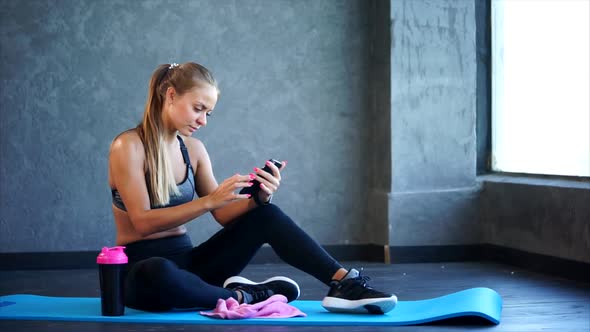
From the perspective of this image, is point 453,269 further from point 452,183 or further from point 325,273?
point 325,273

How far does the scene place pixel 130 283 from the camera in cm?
Answer: 282

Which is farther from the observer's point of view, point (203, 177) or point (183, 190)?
point (203, 177)

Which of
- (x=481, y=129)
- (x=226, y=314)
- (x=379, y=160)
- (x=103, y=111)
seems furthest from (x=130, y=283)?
(x=481, y=129)

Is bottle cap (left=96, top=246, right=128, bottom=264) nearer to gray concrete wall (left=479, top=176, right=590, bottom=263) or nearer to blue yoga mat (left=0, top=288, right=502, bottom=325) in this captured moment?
blue yoga mat (left=0, top=288, right=502, bottom=325)

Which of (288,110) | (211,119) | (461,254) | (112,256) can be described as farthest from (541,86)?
(112,256)

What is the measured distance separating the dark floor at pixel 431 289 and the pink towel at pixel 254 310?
8cm

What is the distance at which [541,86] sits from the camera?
4.47m

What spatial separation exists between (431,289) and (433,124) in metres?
1.33

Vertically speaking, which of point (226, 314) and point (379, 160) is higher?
point (379, 160)

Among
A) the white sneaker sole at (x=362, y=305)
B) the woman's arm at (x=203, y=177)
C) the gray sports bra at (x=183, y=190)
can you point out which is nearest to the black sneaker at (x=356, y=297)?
the white sneaker sole at (x=362, y=305)

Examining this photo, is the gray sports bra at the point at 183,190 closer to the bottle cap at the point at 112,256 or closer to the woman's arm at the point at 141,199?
the woman's arm at the point at 141,199

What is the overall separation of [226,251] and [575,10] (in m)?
2.25

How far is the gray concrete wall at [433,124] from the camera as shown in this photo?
15.6 ft

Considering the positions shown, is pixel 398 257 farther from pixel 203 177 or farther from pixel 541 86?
pixel 203 177
